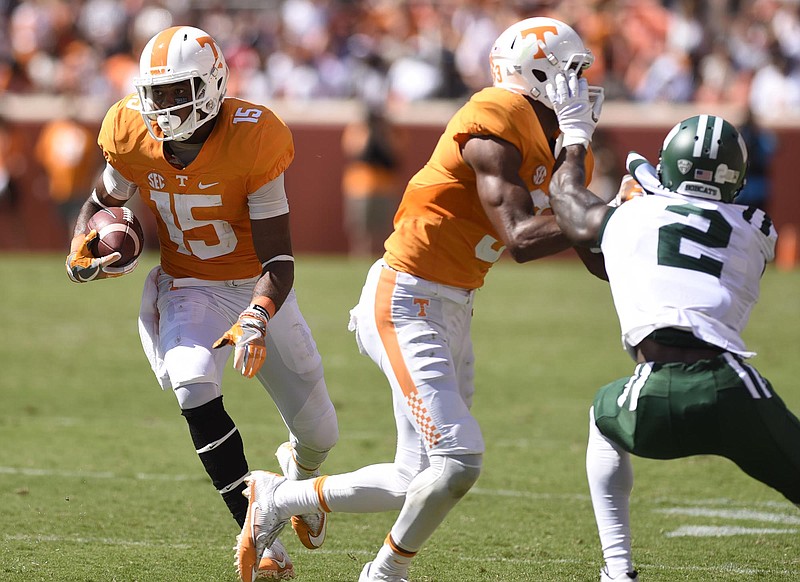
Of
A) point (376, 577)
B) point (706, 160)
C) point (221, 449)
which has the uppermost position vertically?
point (706, 160)

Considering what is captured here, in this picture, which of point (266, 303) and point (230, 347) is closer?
point (266, 303)

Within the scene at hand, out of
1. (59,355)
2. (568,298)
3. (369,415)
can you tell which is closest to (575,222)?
(369,415)

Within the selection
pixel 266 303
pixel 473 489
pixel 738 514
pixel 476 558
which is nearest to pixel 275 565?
pixel 476 558

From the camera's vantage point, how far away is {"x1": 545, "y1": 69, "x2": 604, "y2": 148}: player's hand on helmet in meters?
4.14

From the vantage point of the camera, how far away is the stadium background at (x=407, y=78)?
49.9ft

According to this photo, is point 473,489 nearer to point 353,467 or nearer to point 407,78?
point 353,467

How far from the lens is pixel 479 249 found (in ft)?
14.5

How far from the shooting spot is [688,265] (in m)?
3.74

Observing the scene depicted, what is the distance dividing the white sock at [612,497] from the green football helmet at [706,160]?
2.51 feet

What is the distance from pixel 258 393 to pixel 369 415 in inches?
42.8

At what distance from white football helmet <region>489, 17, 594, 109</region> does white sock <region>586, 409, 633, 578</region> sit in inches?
46.9

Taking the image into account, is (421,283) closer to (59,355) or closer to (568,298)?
(59,355)

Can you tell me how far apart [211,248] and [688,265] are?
203 centimetres

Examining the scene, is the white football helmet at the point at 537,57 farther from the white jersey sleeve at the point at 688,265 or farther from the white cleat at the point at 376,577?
A: the white cleat at the point at 376,577
